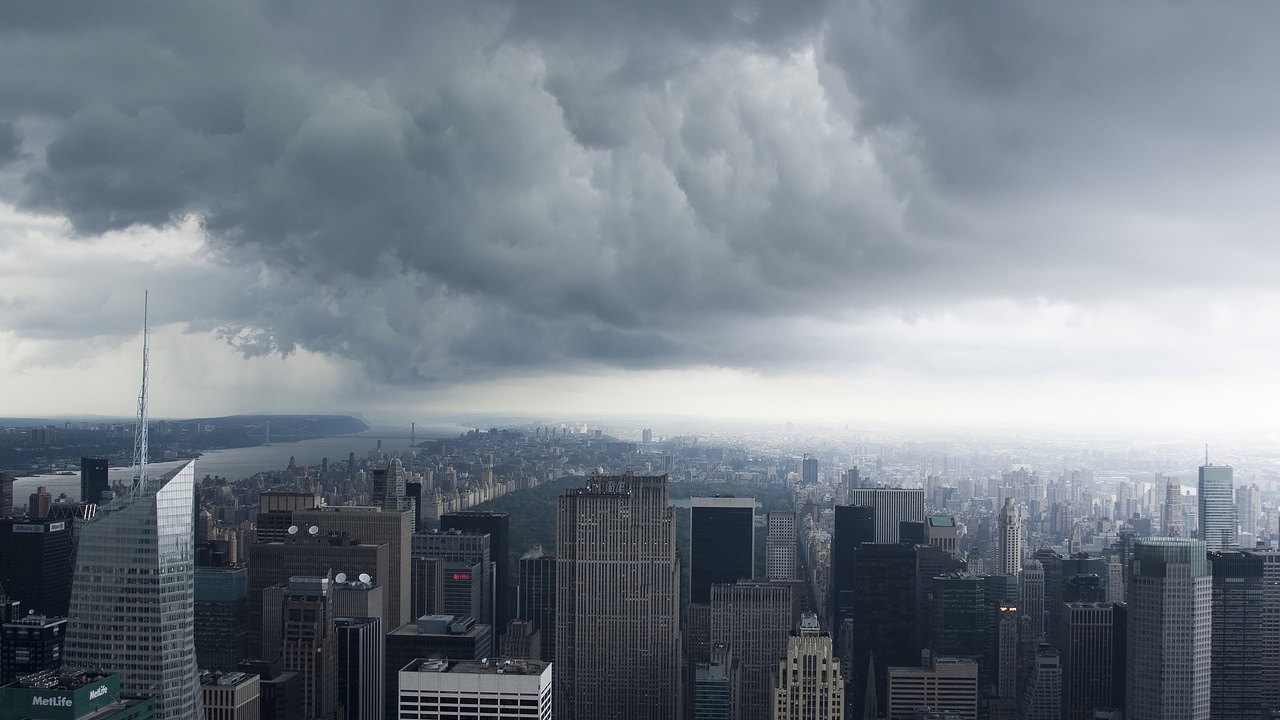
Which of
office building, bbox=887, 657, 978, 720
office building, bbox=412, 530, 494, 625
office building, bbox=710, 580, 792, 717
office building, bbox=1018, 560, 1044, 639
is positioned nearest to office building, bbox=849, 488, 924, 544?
office building, bbox=1018, 560, 1044, 639

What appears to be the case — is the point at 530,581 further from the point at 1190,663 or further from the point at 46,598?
the point at 1190,663

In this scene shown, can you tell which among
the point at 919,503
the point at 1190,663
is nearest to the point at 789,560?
the point at 919,503

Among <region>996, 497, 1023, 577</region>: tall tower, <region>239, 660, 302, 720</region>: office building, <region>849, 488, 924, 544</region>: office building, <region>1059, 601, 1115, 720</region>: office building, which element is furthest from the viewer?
<region>849, 488, 924, 544</region>: office building

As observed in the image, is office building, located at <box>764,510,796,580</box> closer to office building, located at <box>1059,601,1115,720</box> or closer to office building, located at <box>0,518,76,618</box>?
office building, located at <box>1059,601,1115,720</box>

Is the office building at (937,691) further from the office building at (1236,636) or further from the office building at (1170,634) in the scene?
the office building at (1236,636)

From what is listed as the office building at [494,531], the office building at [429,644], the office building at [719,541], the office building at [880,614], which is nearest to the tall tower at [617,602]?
the office building at [429,644]
